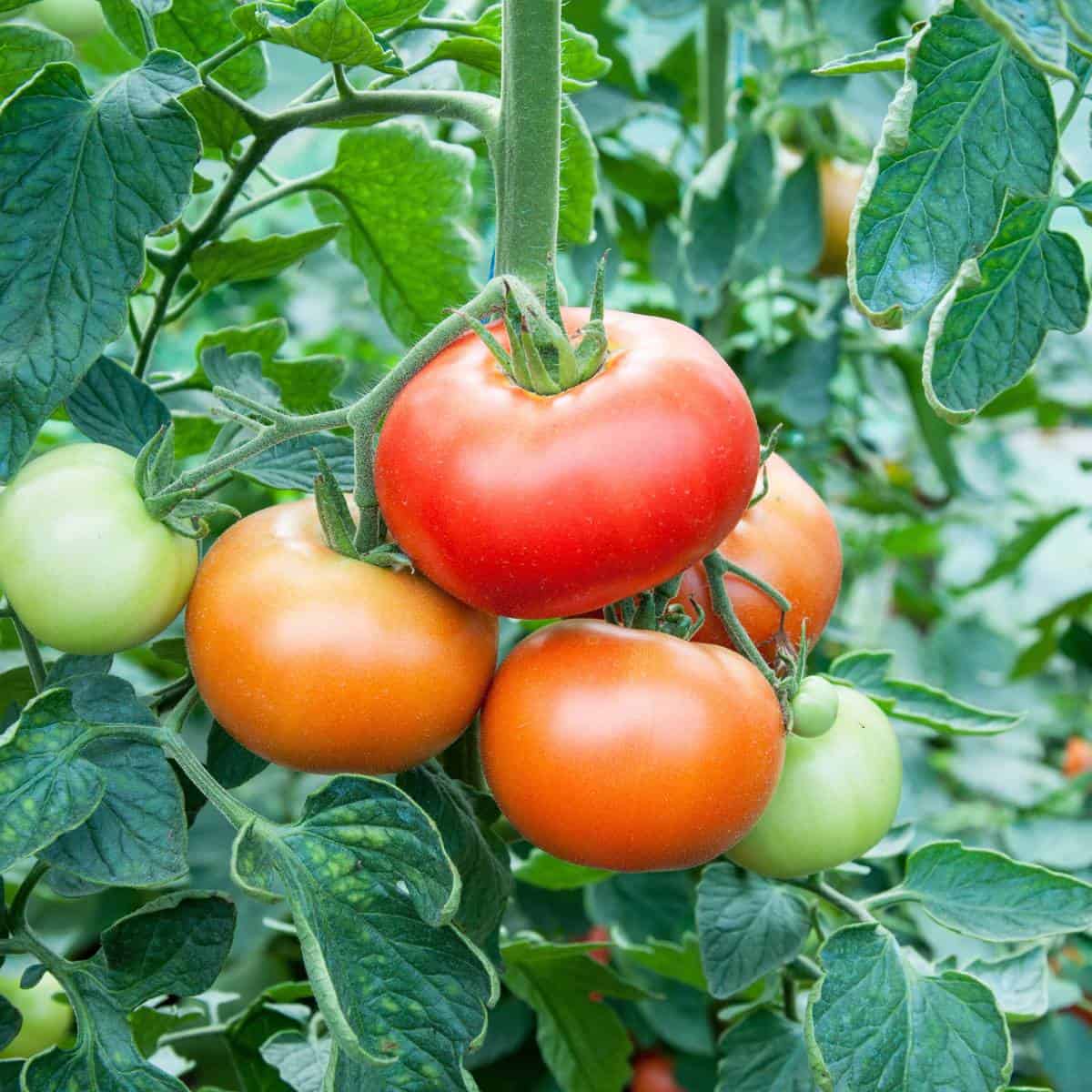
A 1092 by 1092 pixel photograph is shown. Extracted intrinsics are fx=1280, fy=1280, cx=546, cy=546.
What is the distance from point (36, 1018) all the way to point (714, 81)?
1.00m

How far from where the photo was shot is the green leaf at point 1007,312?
1.47ft

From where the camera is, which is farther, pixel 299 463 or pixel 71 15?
pixel 71 15

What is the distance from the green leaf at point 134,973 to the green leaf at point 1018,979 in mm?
398

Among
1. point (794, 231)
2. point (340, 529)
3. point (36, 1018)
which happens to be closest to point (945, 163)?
point (340, 529)

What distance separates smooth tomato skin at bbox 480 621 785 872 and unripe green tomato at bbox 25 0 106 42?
20.0 inches

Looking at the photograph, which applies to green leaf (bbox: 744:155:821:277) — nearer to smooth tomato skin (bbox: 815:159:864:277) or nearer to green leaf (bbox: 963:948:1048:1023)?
smooth tomato skin (bbox: 815:159:864:277)

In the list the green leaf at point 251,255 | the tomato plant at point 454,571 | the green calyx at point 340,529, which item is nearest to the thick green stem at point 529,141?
the tomato plant at point 454,571

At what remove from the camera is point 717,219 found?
1.08 m

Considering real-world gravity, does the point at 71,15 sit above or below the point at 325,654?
above

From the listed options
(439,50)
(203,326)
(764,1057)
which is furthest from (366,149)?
(203,326)

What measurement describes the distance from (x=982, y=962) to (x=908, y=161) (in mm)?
485

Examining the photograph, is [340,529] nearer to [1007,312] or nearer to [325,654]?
[325,654]

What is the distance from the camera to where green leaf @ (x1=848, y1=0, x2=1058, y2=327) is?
42cm

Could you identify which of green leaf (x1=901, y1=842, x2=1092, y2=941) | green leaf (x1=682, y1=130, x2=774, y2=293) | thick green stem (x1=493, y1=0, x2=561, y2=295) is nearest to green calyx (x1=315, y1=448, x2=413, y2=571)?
thick green stem (x1=493, y1=0, x2=561, y2=295)
